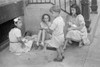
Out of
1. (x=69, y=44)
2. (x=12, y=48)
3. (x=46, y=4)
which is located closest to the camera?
(x=12, y=48)

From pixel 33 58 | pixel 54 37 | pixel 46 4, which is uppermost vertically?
pixel 46 4

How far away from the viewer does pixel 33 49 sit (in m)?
7.31

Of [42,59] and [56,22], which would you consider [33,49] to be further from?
[56,22]

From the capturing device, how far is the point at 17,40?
6.96m

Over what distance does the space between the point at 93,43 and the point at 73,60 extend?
61.3 inches

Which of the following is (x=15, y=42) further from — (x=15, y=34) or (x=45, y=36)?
(x=45, y=36)

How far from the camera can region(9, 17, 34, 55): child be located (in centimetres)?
685

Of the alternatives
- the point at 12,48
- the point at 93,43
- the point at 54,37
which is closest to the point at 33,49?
the point at 12,48

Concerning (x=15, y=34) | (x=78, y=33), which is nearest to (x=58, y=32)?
(x=78, y=33)

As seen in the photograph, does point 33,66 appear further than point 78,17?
No

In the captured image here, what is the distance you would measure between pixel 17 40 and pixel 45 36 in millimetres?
1008

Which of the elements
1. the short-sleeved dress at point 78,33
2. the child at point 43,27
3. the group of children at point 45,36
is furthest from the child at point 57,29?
the child at point 43,27

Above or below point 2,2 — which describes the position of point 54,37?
below

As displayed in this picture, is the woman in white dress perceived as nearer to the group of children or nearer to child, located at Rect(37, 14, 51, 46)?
Answer: the group of children
